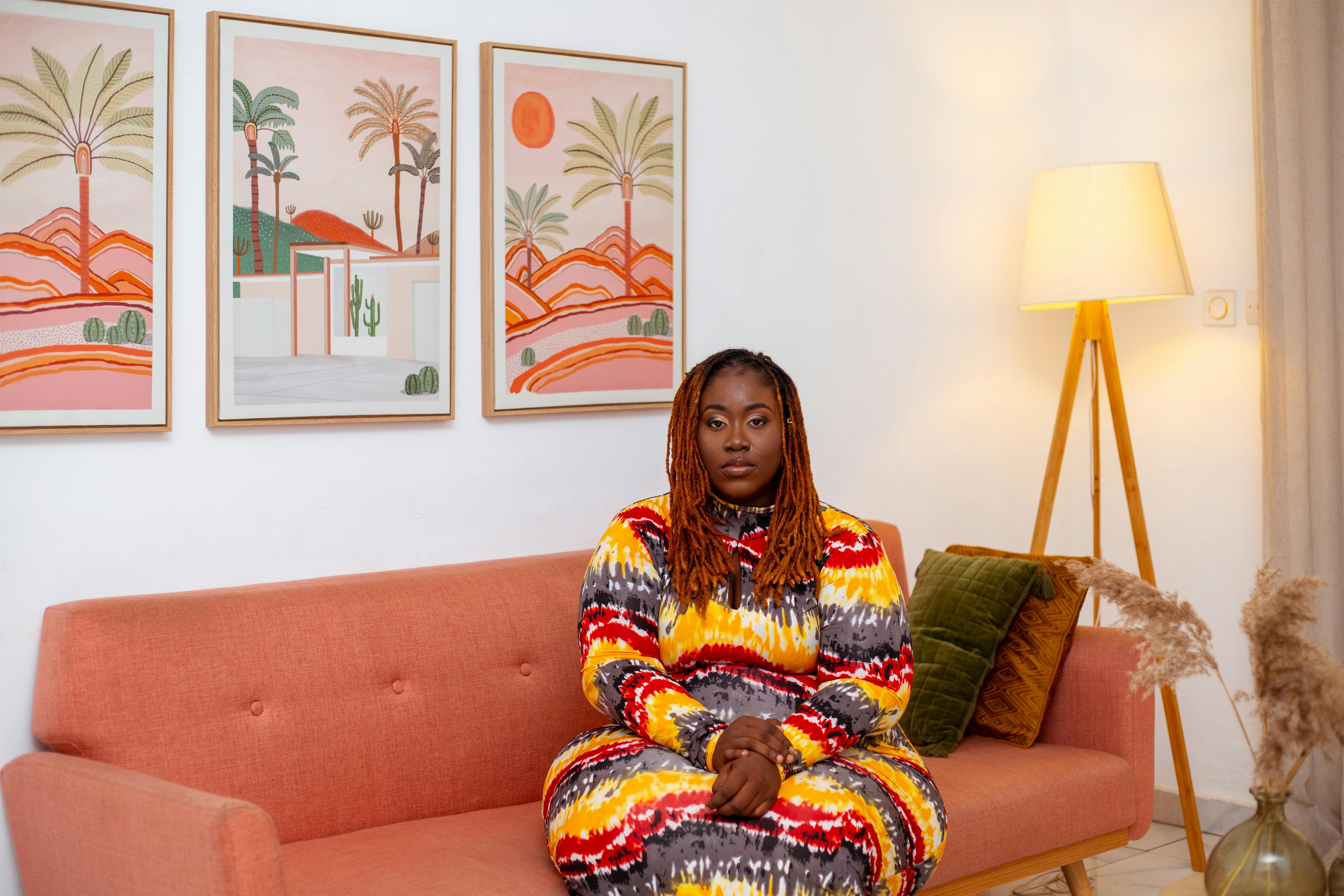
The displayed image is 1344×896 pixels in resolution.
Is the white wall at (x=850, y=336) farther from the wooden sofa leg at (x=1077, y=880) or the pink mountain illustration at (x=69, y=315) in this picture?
the wooden sofa leg at (x=1077, y=880)

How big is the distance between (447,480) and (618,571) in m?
0.64

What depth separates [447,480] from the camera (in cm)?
249

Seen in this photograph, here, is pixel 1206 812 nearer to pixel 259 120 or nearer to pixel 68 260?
pixel 259 120

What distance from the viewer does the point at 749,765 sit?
1.67 meters

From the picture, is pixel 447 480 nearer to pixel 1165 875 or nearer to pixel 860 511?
pixel 860 511

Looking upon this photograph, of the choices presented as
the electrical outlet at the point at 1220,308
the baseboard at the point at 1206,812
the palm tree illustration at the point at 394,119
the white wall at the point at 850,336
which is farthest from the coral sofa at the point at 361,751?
the electrical outlet at the point at 1220,308

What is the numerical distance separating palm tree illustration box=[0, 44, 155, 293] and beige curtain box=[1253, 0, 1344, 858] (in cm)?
247

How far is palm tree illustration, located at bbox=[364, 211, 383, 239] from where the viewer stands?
2.35 metres

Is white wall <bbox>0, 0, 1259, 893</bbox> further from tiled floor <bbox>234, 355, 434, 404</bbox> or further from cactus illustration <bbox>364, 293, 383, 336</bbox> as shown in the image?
cactus illustration <bbox>364, 293, 383, 336</bbox>

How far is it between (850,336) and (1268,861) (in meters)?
1.69

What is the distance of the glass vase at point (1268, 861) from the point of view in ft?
5.48

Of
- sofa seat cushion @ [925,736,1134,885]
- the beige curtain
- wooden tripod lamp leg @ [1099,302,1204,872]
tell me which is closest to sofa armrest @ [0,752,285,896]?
sofa seat cushion @ [925,736,1134,885]

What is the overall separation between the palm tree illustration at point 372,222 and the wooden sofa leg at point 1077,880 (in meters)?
1.87

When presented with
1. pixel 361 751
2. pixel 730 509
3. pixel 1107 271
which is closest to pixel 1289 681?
pixel 730 509
